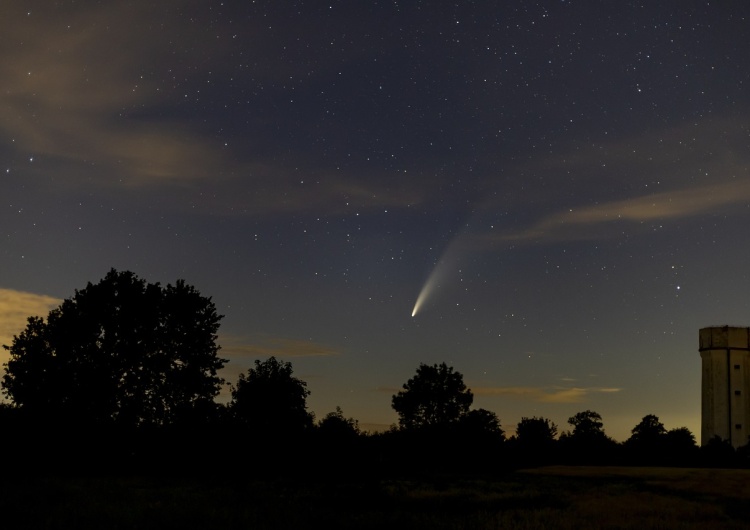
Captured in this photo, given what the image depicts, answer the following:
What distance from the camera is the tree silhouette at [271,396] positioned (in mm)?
75000

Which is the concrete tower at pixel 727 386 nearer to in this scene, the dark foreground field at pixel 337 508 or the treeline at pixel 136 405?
the treeline at pixel 136 405

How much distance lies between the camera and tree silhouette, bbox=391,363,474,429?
124 m

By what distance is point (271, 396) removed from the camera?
3014 inches

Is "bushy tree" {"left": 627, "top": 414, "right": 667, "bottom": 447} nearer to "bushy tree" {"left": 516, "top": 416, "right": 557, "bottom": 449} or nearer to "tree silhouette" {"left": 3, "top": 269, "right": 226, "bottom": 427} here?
"bushy tree" {"left": 516, "top": 416, "right": 557, "bottom": 449}

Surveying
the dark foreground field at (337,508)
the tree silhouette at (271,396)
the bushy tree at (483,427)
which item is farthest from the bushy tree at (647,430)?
the dark foreground field at (337,508)

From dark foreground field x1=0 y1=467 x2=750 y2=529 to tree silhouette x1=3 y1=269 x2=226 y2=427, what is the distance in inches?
571

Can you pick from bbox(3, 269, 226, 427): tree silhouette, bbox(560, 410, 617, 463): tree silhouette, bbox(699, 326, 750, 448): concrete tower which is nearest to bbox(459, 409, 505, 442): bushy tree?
bbox(560, 410, 617, 463): tree silhouette

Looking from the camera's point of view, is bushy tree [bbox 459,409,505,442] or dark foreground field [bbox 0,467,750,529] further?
bushy tree [bbox 459,409,505,442]

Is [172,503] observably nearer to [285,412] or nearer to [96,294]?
[96,294]

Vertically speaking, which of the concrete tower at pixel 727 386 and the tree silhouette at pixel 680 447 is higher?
the concrete tower at pixel 727 386

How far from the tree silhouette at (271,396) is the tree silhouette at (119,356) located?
19072 millimetres

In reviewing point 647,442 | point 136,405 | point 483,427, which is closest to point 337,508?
point 136,405

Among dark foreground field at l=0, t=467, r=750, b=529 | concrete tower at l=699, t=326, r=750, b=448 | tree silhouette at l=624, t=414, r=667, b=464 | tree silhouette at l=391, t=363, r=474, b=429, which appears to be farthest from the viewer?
tree silhouette at l=391, t=363, r=474, b=429

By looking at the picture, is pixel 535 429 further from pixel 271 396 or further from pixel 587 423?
pixel 271 396
